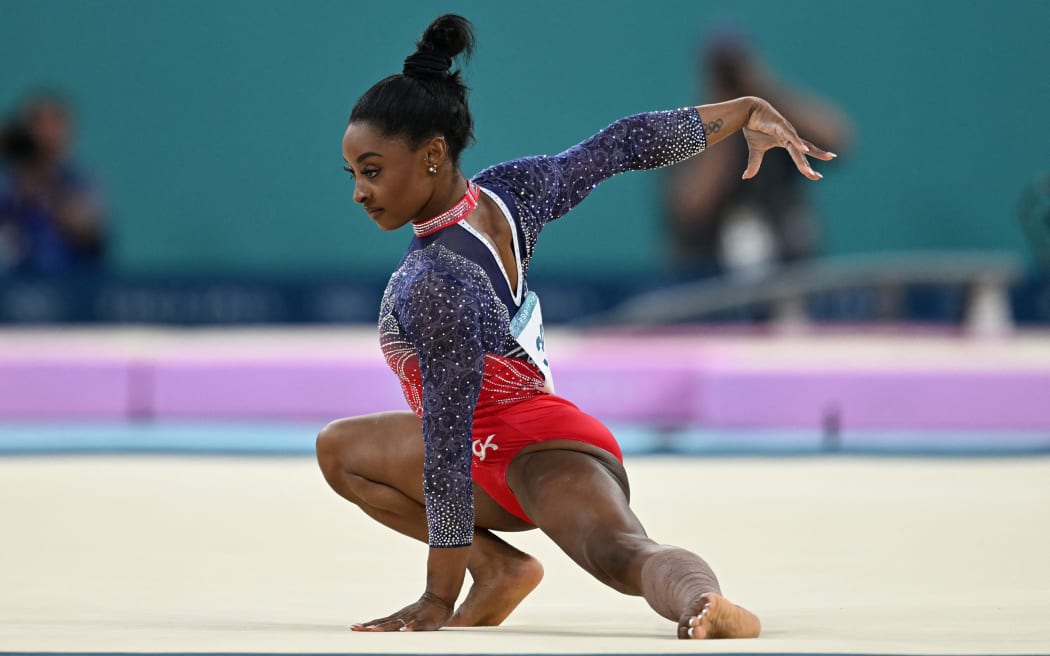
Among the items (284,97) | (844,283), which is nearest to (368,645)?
(844,283)

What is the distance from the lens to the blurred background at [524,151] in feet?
28.7

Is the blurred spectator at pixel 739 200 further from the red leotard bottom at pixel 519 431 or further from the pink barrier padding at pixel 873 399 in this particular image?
the red leotard bottom at pixel 519 431

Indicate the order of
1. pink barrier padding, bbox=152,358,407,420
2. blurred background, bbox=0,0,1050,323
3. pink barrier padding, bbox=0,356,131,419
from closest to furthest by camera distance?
pink barrier padding, bbox=152,358,407,420 → pink barrier padding, bbox=0,356,131,419 → blurred background, bbox=0,0,1050,323

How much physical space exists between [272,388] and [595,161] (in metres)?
4.04

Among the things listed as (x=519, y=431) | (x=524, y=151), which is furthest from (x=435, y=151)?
(x=524, y=151)

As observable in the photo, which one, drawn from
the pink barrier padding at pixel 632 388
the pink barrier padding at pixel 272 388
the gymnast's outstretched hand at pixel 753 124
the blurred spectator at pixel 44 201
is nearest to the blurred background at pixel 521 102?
the blurred spectator at pixel 44 201

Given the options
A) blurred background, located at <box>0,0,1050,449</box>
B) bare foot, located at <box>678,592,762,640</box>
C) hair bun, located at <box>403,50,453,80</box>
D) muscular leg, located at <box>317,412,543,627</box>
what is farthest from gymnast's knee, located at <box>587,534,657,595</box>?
blurred background, located at <box>0,0,1050,449</box>

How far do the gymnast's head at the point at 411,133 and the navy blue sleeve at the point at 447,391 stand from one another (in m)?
0.17

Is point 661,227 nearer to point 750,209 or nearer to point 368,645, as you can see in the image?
point 750,209

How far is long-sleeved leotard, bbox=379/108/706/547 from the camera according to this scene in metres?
2.55

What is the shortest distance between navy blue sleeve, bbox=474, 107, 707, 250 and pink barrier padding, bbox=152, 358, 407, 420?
3.65m

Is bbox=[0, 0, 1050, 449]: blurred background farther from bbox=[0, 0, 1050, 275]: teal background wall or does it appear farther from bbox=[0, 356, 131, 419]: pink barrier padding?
bbox=[0, 356, 131, 419]: pink barrier padding

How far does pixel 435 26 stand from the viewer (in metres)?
2.71

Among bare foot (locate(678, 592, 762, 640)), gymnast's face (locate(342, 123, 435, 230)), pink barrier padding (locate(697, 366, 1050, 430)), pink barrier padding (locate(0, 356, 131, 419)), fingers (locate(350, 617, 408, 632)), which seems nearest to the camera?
bare foot (locate(678, 592, 762, 640))
